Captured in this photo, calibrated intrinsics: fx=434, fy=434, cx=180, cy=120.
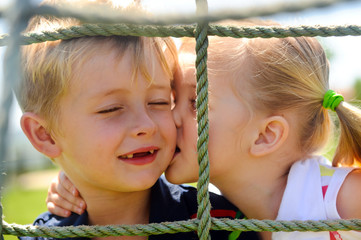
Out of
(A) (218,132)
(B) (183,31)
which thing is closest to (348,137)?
(A) (218,132)

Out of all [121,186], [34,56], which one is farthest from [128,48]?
[121,186]

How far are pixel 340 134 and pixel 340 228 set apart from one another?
0.35 metres

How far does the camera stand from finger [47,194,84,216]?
1282 millimetres

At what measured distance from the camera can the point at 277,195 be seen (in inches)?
44.1

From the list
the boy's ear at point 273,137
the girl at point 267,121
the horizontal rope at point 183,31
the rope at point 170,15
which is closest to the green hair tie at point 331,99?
the girl at point 267,121

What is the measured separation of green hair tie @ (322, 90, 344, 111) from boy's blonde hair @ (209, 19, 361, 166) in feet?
0.04

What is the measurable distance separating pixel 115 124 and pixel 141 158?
0.11m

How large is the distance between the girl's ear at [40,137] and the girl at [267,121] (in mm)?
331

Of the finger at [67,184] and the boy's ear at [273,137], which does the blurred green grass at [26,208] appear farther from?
the boy's ear at [273,137]

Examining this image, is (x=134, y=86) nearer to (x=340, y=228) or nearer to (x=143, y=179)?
(x=143, y=179)

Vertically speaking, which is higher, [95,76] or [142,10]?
[142,10]

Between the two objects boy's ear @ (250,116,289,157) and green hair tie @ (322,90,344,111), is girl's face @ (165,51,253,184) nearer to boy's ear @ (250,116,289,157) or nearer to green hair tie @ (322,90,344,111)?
boy's ear @ (250,116,289,157)

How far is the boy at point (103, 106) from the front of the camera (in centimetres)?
107

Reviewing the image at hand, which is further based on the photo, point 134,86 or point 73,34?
point 134,86
